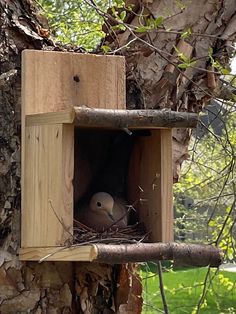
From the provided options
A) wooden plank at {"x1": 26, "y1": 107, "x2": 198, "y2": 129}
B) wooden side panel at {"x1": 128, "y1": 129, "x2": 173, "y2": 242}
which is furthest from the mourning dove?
wooden plank at {"x1": 26, "y1": 107, "x2": 198, "y2": 129}

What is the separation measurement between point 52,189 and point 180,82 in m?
0.88

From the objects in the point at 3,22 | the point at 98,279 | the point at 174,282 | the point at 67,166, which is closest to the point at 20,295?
the point at 98,279

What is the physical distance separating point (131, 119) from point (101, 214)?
17.3 inches

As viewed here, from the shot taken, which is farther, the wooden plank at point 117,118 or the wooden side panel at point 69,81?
the wooden side panel at point 69,81

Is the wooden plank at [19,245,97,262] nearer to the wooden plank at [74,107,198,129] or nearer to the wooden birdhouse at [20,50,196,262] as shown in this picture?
the wooden birdhouse at [20,50,196,262]

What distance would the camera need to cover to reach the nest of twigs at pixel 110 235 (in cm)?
282

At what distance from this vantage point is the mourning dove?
3.02 meters

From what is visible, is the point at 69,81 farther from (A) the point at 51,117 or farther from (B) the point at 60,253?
(B) the point at 60,253

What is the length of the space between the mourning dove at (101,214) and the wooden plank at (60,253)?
0.76 feet

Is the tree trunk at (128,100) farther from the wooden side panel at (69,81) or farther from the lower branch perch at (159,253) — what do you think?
the lower branch perch at (159,253)

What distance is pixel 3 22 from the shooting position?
3.18 m

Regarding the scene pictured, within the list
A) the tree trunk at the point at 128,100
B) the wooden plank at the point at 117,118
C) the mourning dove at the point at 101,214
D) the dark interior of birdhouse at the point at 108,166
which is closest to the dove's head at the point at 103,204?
the mourning dove at the point at 101,214

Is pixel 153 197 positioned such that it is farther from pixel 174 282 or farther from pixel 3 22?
pixel 174 282

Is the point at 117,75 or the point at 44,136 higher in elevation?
the point at 117,75
